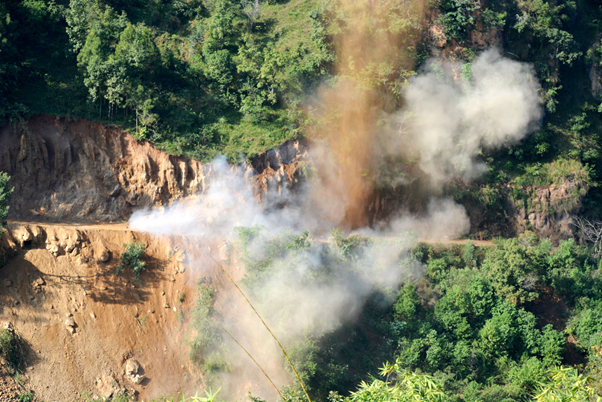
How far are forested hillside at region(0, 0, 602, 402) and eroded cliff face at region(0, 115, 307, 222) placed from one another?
1.90ft

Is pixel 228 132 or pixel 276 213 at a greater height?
pixel 228 132

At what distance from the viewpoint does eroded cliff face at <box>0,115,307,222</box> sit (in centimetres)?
2388

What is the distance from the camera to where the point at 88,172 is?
976 inches

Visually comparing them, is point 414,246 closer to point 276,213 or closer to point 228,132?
point 276,213

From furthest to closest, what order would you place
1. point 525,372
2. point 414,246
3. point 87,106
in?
point 414,246
point 87,106
point 525,372

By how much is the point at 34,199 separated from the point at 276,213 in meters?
9.28

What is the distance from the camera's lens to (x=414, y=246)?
27156 millimetres

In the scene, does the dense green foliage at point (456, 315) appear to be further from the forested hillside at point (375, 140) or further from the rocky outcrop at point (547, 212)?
the rocky outcrop at point (547, 212)

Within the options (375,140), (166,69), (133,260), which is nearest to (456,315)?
(375,140)

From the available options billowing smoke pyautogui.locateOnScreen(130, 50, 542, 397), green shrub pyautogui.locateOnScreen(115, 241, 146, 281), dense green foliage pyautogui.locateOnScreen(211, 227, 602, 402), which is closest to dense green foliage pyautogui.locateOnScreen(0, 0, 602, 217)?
billowing smoke pyautogui.locateOnScreen(130, 50, 542, 397)

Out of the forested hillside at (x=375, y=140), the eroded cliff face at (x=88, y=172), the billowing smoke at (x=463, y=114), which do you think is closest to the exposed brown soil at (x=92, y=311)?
the forested hillside at (x=375, y=140)

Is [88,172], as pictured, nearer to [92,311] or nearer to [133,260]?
[133,260]

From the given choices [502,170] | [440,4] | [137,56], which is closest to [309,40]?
[440,4]

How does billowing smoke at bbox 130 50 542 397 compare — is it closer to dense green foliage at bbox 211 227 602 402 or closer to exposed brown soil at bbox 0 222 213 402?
dense green foliage at bbox 211 227 602 402
